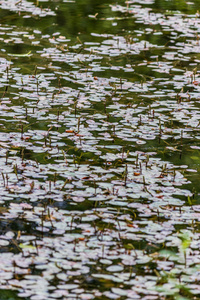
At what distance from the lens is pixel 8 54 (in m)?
7.51

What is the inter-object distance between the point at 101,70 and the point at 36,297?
4456 millimetres

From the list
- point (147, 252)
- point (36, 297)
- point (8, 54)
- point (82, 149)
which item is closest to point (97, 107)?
point (82, 149)

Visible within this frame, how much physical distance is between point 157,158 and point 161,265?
1625mm

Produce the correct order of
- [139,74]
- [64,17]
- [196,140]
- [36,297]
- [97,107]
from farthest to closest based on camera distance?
[64,17], [139,74], [97,107], [196,140], [36,297]

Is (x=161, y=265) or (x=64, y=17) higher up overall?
(x=64, y=17)

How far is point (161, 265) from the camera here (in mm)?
3336

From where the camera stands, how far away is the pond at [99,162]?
3238mm

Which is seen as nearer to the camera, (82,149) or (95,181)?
(95,181)

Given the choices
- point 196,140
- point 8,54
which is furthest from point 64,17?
point 196,140

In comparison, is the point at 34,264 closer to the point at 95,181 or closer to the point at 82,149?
the point at 95,181

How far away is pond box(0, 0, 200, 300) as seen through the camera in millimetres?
3238

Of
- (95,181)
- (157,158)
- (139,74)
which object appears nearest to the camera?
(95,181)

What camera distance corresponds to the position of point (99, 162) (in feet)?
15.4

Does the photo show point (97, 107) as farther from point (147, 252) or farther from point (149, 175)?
point (147, 252)
